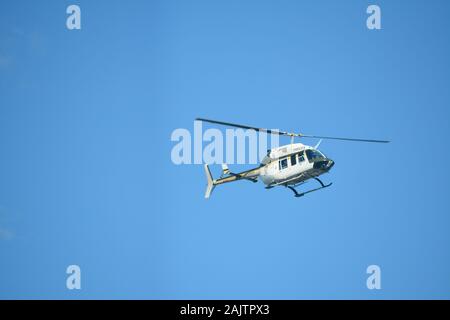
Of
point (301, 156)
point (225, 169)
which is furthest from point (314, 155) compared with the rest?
point (225, 169)

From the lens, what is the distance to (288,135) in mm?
37844

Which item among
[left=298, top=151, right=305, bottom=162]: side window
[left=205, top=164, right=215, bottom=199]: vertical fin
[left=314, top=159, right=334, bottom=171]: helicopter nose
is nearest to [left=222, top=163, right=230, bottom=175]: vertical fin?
[left=205, top=164, right=215, bottom=199]: vertical fin

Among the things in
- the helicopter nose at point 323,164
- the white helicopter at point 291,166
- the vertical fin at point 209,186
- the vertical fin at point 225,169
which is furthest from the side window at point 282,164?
the vertical fin at point 209,186

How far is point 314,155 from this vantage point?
37344 millimetres

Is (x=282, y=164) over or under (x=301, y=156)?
under

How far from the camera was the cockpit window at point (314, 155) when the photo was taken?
37.2 metres

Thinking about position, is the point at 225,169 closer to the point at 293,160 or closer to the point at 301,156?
the point at 293,160

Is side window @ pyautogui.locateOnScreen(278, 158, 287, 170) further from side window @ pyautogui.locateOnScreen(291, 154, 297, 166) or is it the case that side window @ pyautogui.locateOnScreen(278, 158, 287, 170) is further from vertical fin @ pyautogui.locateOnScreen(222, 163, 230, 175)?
vertical fin @ pyautogui.locateOnScreen(222, 163, 230, 175)

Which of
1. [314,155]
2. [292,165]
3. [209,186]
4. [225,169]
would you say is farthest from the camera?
[209,186]

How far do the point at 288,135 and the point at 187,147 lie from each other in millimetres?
4523

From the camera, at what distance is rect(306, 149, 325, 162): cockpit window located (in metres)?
37.2

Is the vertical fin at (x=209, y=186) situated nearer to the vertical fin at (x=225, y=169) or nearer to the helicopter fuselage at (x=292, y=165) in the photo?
the vertical fin at (x=225, y=169)
